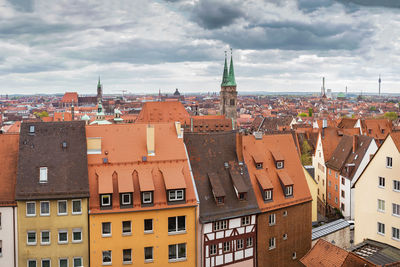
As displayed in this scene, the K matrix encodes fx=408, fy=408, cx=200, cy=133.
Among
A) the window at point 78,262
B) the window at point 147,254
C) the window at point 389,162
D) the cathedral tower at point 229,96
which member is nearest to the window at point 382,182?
the window at point 389,162

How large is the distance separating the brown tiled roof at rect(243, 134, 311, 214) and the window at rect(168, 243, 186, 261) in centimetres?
866

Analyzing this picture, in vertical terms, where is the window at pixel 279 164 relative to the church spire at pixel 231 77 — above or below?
below

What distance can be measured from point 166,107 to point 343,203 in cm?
9458

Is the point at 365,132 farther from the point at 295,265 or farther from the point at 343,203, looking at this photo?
the point at 295,265

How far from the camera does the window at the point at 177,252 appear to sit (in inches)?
1462

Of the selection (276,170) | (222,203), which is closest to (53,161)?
(222,203)

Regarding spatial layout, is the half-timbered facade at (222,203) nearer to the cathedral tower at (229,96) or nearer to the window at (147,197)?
the window at (147,197)

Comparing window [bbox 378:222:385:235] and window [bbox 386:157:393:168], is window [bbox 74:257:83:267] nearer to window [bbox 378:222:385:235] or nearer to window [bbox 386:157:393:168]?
window [bbox 378:222:385:235]

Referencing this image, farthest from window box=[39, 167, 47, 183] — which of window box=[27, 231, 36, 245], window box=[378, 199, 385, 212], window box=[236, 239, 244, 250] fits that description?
window box=[378, 199, 385, 212]

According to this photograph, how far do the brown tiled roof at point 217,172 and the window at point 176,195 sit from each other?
6.81 ft

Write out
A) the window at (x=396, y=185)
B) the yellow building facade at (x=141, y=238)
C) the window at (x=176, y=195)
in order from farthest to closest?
1. the window at (x=396, y=185)
2. the window at (x=176, y=195)
3. the yellow building facade at (x=141, y=238)

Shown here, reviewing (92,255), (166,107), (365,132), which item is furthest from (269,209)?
(166,107)

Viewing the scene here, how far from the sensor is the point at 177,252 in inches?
1467

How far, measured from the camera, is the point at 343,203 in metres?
63.0
